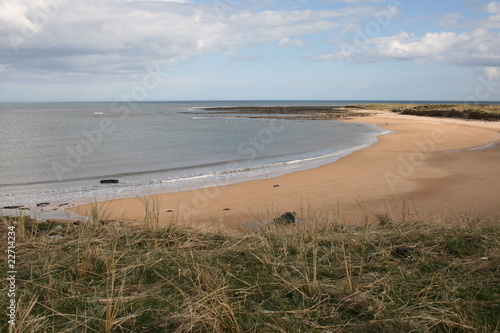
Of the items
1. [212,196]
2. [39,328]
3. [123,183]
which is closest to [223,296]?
[39,328]

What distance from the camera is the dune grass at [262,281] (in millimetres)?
3213

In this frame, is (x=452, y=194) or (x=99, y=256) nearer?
(x=99, y=256)

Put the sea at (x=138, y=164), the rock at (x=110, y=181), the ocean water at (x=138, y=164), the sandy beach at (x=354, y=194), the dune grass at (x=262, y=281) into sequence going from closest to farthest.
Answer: the dune grass at (x=262, y=281) < the sandy beach at (x=354, y=194) < the sea at (x=138, y=164) < the ocean water at (x=138, y=164) < the rock at (x=110, y=181)

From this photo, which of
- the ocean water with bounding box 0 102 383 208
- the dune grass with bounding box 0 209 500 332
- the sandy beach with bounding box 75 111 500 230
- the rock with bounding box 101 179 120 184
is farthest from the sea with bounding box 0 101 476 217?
the dune grass with bounding box 0 209 500 332

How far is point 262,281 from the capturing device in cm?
402

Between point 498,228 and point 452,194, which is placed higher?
point 498,228

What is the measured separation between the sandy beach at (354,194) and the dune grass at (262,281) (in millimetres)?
1384

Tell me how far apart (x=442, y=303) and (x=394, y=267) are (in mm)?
860

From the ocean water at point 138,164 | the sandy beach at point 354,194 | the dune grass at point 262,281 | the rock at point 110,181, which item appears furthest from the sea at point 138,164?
the dune grass at point 262,281

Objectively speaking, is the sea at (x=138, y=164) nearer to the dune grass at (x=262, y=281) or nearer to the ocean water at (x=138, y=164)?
the ocean water at (x=138, y=164)

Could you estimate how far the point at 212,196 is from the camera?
12.0 metres

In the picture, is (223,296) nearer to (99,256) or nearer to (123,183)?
(99,256)

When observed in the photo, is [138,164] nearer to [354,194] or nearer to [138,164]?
[138,164]

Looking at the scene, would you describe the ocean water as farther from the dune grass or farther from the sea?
the dune grass
